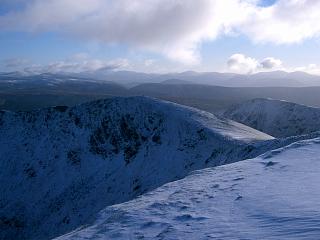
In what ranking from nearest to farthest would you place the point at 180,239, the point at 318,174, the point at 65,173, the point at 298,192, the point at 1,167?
the point at 180,239 → the point at 298,192 → the point at 318,174 → the point at 65,173 → the point at 1,167

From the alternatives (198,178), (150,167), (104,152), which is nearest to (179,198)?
(198,178)

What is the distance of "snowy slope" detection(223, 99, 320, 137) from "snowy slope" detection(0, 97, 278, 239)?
24.4 meters

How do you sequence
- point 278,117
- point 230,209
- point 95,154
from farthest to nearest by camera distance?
1. point 278,117
2. point 95,154
3. point 230,209

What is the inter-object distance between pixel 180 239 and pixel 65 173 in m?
40.0

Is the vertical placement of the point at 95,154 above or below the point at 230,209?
below

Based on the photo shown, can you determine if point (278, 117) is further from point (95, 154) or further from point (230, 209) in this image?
point (230, 209)

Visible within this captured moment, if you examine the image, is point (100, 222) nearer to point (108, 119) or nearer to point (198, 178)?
point (198, 178)

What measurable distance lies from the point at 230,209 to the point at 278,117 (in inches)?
2608

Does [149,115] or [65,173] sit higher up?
[149,115]

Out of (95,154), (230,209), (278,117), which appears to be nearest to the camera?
(230,209)

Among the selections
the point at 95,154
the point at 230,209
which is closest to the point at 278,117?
the point at 95,154

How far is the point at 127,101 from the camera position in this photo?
177 ft

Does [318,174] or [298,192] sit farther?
[318,174]

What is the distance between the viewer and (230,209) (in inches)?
460
